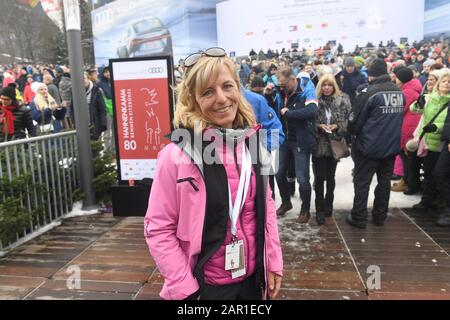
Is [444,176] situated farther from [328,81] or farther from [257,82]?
[257,82]

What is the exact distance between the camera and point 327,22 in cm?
1603

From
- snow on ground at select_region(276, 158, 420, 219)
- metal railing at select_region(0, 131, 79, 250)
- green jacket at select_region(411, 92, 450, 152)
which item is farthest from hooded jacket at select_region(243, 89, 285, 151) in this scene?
metal railing at select_region(0, 131, 79, 250)

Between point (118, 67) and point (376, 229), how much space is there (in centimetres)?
374

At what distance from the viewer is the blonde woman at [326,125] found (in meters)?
5.26

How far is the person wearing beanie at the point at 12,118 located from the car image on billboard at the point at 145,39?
1374 centimetres

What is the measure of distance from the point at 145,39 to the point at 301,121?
56.2 feet

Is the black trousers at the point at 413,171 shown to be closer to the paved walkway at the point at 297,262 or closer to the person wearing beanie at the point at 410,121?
the person wearing beanie at the point at 410,121

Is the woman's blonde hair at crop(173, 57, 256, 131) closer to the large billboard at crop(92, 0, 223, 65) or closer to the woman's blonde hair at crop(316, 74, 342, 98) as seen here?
the woman's blonde hair at crop(316, 74, 342, 98)

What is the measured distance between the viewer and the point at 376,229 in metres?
5.05

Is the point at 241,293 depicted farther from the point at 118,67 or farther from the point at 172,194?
the point at 118,67

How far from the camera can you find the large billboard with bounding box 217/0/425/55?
1551cm

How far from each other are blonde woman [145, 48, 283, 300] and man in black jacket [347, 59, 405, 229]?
331cm

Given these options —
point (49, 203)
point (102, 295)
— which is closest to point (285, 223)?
point (102, 295)

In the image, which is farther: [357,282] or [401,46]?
[401,46]
